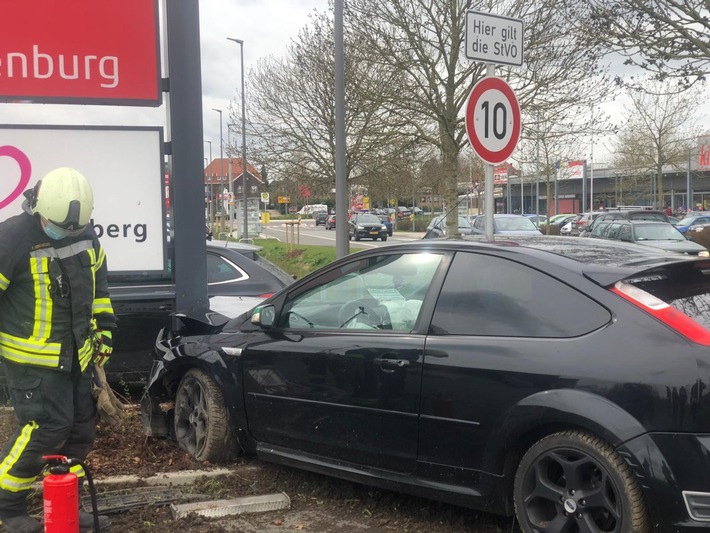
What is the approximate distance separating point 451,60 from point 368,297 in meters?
11.5

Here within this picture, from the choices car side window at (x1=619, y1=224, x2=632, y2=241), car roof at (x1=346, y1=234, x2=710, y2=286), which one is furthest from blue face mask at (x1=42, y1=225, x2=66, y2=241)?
car side window at (x1=619, y1=224, x2=632, y2=241)

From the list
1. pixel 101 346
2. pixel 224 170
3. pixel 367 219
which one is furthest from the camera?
pixel 224 170

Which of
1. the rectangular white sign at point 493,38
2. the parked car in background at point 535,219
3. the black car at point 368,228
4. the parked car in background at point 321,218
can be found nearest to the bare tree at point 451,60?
the rectangular white sign at point 493,38

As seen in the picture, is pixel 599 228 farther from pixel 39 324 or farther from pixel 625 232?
pixel 39 324

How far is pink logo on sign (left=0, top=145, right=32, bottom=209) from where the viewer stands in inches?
219

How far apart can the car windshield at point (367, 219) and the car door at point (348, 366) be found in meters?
37.2

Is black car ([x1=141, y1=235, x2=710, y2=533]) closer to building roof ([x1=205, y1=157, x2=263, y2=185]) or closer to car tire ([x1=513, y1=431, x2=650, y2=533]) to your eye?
car tire ([x1=513, y1=431, x2=650, y2=533])

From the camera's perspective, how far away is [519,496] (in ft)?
10.6

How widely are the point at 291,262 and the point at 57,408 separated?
20423 mm

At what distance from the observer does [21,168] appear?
5566mm

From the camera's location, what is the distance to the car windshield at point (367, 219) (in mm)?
41537

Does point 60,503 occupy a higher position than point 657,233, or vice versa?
point 657,233

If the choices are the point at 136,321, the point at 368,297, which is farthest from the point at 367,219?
the point at 368,297

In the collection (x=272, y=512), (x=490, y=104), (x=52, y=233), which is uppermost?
(x=490, y=104)
